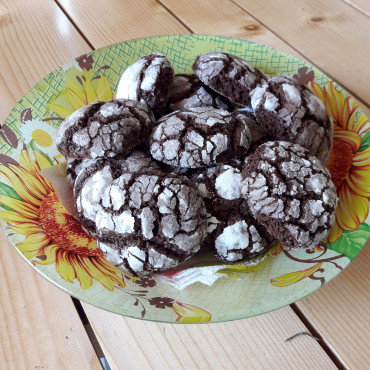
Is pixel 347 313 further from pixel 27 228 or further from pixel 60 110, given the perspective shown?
pixel 60 110

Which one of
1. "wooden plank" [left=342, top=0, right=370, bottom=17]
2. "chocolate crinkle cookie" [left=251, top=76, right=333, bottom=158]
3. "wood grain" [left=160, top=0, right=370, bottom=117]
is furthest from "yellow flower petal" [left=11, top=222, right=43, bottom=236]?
"wooden plank" [left=342, top=0, right=370, bottom=17]

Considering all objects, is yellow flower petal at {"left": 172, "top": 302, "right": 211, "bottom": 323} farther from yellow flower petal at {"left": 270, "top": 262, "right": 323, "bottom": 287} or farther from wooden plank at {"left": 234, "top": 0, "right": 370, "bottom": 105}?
wooden plank at {"left": 234, "top": 0, "right": 370, "bottom": 105}

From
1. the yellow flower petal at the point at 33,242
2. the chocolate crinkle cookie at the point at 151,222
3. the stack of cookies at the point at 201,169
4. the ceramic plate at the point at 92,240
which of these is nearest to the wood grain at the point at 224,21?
the ceramic plate at the point at 92,240

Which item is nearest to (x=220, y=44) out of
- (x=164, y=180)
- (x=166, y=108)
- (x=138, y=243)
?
(x=166, y=108)

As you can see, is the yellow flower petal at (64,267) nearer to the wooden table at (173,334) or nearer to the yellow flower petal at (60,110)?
the wooden table at (173,334)

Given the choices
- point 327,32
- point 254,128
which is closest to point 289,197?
point 254,128

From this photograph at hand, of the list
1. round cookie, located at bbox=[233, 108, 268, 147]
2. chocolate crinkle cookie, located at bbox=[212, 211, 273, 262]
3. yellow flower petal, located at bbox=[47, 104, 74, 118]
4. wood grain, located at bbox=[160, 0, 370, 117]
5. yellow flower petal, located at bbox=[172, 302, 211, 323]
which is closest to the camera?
yellow flower petal, located at bbox=[172, 302, 211, 323]
